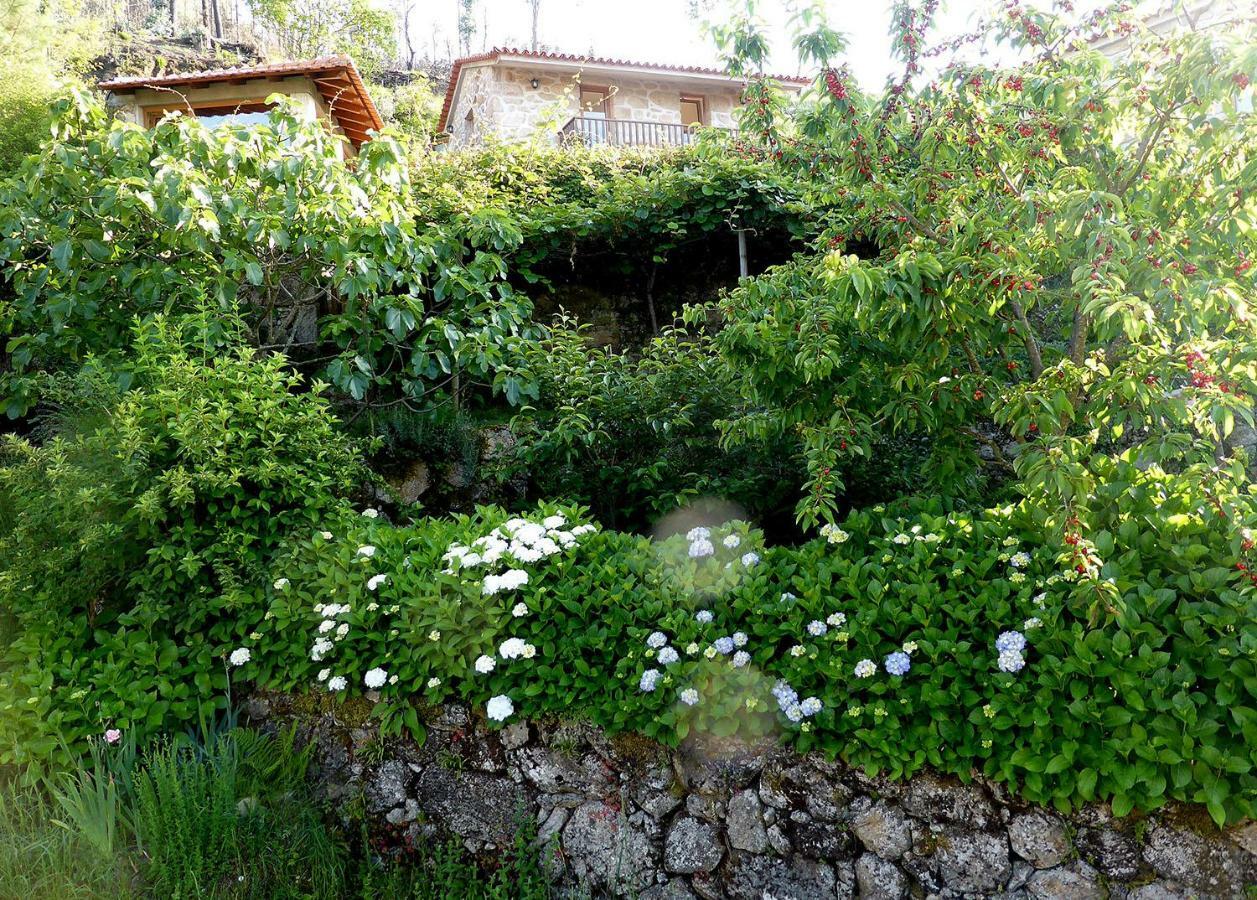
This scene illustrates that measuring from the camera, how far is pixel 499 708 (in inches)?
129

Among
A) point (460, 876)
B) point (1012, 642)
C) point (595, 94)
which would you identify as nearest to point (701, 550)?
point (1012, 642)

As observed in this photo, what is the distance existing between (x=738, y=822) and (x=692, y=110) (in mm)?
15621

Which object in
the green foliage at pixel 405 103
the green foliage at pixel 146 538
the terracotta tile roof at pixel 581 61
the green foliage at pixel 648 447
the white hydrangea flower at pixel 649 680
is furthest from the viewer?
the green foliage at pixel 405 103

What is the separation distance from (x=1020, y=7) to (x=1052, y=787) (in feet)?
9.82

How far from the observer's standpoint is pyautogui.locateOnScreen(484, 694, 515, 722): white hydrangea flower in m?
3.26

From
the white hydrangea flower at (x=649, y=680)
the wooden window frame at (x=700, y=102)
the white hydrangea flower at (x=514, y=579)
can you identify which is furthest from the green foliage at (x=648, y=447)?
the wooden window frame at (x=700, y=102)

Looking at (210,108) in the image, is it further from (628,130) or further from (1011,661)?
(1011,661)

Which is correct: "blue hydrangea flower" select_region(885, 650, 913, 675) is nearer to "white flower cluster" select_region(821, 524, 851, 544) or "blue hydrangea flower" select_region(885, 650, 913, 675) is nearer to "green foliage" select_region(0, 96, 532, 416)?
"white flower cluster" select_region(821, 524, 851, 544)

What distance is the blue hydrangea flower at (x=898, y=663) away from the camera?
2.91 meters

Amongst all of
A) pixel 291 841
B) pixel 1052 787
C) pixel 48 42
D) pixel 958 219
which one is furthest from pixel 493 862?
pixel 48 42

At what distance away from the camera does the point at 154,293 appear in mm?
5133

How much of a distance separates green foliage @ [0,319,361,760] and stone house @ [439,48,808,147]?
34.2ft

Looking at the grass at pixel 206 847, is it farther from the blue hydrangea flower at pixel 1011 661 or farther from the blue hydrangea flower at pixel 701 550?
the blue hydrangea flower at pixel 1011 661

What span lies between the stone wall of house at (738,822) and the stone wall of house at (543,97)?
11510 mm
